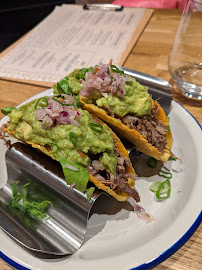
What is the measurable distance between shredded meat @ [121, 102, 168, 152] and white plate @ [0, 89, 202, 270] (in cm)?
17

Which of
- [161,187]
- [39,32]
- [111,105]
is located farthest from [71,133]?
[39,32]

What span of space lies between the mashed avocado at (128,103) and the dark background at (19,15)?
3.64 meters

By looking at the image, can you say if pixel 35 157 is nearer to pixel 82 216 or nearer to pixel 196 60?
pixel 82 216

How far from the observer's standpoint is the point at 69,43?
115 inches

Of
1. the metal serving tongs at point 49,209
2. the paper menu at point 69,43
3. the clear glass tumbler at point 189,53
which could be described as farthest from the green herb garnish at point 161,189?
the paper menu at point 69,43

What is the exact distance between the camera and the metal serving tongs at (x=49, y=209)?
1.13 m

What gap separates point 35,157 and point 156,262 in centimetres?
→ 76

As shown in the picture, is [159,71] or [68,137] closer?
[68,137]

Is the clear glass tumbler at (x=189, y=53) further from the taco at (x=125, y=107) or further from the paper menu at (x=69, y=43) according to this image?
the paper menu at (x=69, y=43)

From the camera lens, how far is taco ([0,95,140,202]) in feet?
3.83

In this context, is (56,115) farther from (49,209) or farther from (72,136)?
(49,209)

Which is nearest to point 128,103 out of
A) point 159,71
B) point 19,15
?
point 159,71

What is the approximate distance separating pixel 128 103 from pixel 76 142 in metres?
0.38

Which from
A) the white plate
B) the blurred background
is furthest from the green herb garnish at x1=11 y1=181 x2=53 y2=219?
the blurred background
